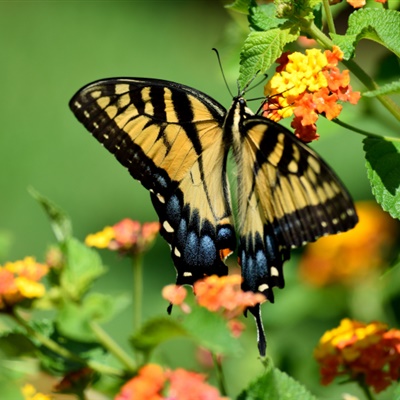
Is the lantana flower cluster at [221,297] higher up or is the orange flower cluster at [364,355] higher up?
the lantana flower cluster at [221,297]

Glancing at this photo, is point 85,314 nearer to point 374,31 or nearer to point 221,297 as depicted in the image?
point 221,297

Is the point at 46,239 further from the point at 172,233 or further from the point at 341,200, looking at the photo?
the point at 341,200

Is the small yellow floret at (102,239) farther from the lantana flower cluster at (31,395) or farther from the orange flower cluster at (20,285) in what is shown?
the lantana flower cluster at (31,395)

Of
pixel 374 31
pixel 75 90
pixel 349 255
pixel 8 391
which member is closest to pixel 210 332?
pixel 8 391

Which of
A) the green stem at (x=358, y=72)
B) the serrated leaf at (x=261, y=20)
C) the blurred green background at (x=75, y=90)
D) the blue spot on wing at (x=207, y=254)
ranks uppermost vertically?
the blurred green background at (x=75, y=90)

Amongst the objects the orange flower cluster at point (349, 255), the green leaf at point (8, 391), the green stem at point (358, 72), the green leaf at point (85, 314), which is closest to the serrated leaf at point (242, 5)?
the green stem at point (358, 72)

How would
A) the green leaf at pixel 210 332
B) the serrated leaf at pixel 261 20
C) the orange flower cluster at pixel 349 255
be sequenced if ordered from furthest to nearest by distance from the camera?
the orange flower cluster at pixel 349 255 → the serrated leaf at pixel 261 20 → the green leaf at pixel 210 332

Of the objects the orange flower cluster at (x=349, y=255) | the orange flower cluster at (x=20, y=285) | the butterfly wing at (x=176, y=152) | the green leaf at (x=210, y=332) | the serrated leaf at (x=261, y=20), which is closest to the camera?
the green leaf at (x=210, y=332)
